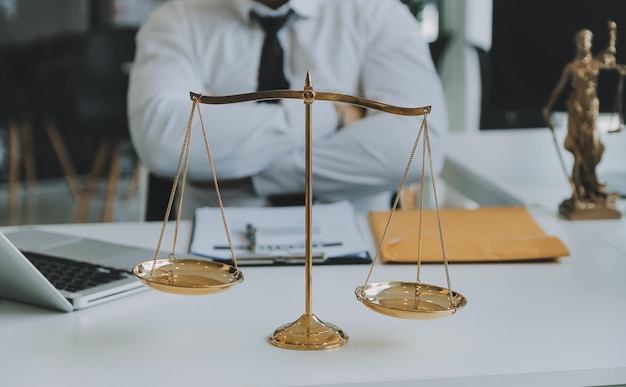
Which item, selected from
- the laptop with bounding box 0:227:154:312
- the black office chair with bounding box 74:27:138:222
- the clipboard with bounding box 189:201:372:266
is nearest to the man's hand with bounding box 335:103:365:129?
the clipboard with bounding box 189:201:372:266

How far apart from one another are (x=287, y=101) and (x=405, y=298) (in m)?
1.02

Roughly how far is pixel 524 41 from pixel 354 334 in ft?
3.37

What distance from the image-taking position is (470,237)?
1354 mm

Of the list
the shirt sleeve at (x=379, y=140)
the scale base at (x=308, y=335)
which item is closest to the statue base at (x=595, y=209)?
the shirt sleeve at (x=379, y=140)

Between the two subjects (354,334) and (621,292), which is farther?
(621,292)

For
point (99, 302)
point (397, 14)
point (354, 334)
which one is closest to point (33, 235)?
point (99, 302)

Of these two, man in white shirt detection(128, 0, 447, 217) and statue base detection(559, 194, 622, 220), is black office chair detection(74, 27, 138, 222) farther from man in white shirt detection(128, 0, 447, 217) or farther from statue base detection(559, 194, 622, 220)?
statue base detection(559, 194, 622, 220)

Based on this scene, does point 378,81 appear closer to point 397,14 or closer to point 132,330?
point 397,14

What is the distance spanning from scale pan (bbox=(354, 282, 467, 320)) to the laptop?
32 centimetres

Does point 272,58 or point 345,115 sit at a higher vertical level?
point 272,58

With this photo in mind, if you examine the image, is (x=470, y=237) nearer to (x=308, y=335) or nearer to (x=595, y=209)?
(x=595, y=209)

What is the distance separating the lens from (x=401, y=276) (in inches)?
48.6

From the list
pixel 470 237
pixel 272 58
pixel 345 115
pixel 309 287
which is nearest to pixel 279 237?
pixel 470 237

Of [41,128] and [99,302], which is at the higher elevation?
[99,302]
